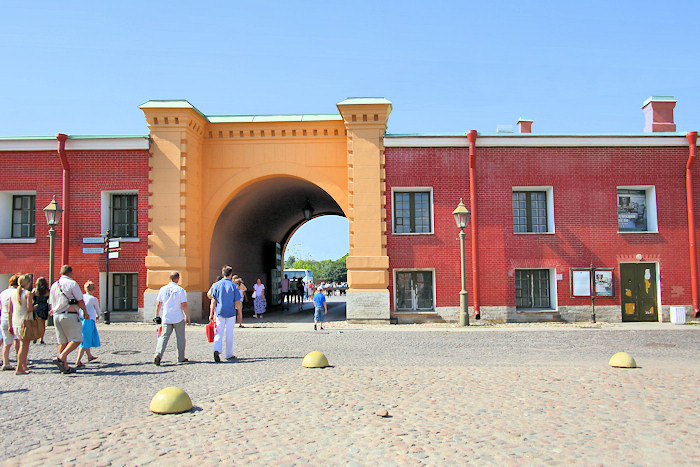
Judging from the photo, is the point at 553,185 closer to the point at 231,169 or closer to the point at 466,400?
the point at 231,169

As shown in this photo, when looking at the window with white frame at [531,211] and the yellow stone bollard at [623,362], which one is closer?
the yellow stone bollard at [623,362]

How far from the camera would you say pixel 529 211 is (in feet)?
65.4

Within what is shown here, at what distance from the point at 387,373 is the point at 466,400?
2.15 m

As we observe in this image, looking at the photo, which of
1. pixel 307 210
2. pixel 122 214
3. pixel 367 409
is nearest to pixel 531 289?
pixel 307 210

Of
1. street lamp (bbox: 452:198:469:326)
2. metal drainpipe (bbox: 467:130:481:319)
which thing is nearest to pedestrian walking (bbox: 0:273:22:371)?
street lamp (bbox: 452:198:469:326)

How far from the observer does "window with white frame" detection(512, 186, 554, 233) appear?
19938mm

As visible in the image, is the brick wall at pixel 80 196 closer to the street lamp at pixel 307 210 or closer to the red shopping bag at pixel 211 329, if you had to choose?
the street lamp at pixel 307 210

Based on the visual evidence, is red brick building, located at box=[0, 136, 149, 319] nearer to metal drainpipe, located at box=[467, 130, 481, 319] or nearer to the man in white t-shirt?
the man in white t-shirt

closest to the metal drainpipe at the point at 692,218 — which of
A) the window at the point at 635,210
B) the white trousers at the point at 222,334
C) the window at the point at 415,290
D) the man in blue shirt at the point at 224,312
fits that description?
the window at the point at 635,210

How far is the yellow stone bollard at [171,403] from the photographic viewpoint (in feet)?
21.1

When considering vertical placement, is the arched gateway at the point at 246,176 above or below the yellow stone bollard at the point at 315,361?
above

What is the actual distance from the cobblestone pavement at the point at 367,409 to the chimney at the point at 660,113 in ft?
38.7

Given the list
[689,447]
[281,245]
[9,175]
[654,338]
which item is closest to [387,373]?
[689,447]

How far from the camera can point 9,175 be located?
793 inches
